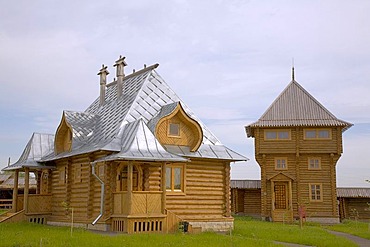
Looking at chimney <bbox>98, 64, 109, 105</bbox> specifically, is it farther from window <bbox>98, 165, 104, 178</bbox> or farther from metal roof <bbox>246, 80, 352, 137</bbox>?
metal roof <bbox>246, 80, 352, 137</bbox>

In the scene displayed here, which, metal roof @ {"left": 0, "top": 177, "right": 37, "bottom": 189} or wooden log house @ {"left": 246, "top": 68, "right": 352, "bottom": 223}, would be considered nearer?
wooden log house @ {"left": 246, "top": 68, "right": 352, "bottom": 223}

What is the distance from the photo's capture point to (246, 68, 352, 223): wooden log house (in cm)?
3152

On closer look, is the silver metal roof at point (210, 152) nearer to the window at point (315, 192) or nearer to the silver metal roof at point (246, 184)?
the window at point (315, 192)

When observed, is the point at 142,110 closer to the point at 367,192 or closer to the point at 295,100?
the point at 295,100

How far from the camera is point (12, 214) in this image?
884 inches

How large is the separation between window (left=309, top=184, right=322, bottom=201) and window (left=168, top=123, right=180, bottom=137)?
1539cm

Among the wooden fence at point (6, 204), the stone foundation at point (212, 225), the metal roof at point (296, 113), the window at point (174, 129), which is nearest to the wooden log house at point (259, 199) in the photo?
the metal roof at point (296, 113)

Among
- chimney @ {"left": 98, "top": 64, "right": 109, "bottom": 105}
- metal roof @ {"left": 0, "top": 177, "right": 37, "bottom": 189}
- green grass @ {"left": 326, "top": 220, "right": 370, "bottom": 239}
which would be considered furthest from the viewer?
metal roof @ {"left": 0, "top": 177, "right": 37, "bottom": 189}

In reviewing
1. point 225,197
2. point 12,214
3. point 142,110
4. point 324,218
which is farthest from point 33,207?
point 324,218

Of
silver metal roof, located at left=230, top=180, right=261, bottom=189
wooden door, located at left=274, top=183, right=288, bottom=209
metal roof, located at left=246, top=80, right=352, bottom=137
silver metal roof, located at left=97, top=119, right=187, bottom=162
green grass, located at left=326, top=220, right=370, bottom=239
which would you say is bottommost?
green grass, located at left=326, top=220, right=370, bottom=239

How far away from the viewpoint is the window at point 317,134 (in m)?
31.8

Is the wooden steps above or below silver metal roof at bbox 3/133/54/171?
below

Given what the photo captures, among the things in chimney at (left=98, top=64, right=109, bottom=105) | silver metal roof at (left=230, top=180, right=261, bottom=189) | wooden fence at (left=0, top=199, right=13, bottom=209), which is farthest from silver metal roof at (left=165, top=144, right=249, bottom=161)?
wooden fence at (left=0, top=199, right=13, bottom=209)

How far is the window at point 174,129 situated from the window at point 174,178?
52.4 inches
